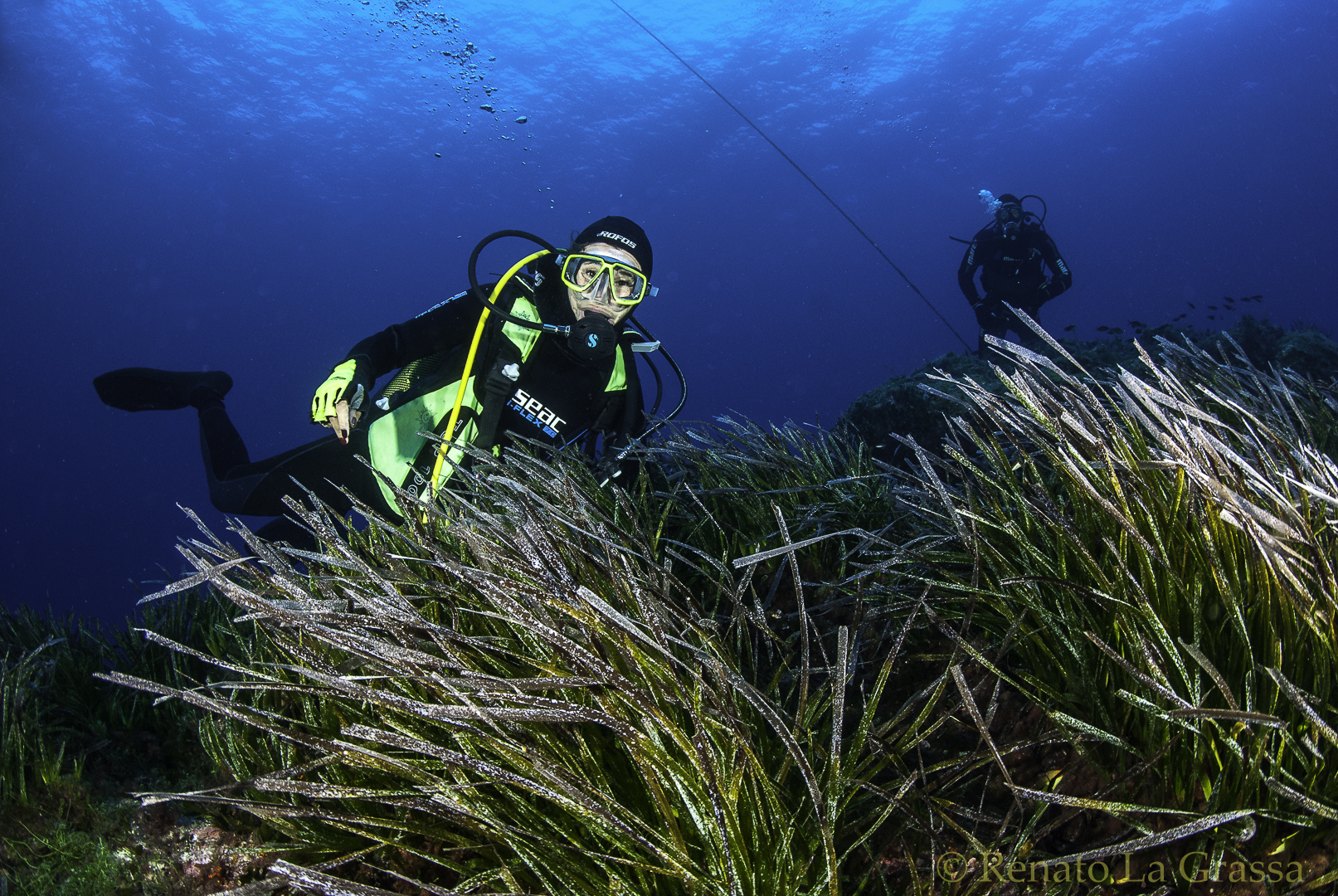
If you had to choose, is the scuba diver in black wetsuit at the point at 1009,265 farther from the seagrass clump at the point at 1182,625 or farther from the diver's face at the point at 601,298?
the seagrass clump at the point at 1182,625

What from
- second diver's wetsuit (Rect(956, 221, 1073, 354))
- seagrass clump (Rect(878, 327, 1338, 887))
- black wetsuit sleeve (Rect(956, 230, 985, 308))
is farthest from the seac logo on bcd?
black wetsuit sleeve (Rect(956, 230, 985, 308))

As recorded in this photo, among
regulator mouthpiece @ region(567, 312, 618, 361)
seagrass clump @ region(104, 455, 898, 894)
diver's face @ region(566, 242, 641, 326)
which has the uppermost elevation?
diver's face @ region(566, 242, 641, 326)

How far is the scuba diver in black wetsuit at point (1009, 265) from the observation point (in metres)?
11.3

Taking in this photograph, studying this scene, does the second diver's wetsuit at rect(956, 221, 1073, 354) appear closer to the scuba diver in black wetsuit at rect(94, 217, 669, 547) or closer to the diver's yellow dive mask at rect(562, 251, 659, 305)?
the diver's yellow dive mask at rect(562, 251, 659, 305)

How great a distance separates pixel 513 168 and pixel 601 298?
64362 mm

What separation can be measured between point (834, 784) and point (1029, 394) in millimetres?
1071

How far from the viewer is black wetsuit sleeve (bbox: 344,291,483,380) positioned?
414 cm

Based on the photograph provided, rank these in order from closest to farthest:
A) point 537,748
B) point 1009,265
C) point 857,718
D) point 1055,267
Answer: point 537,748, point 857,718, point 1055,267, point 1009,265

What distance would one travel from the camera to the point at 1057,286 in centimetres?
1073

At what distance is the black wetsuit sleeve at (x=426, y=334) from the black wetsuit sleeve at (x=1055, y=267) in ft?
36.0

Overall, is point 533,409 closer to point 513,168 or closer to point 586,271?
point 586,271

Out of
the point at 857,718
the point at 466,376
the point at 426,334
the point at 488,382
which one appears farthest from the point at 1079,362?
the point at 426,334

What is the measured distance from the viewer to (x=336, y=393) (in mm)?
3477

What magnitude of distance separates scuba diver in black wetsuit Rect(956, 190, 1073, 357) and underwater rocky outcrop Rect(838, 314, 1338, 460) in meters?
3.06
